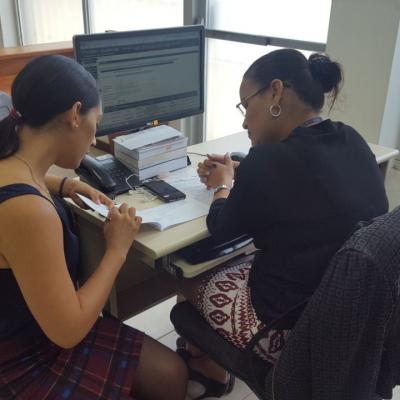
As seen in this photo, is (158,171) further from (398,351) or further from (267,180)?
(398,351)

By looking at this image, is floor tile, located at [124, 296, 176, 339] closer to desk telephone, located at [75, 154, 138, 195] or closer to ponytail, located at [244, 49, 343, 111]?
desk telephone, located at [75, 154, 138, 195]

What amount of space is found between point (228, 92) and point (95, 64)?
1785 millimetres

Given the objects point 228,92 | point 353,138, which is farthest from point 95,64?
point 228,92

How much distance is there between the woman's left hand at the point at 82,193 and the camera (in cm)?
144

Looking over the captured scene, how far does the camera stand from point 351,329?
100 centimetres

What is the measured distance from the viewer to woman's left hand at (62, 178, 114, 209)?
1444mm

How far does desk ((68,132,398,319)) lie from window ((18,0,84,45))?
293cm

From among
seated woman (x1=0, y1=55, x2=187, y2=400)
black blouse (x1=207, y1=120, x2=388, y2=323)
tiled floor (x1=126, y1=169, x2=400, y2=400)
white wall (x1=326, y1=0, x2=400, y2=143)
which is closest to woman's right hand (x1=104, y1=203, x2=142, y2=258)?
seated woman (x1=0, y1=55, x2=187, y2=400)

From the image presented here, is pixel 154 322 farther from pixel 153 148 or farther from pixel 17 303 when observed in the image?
pixel 17 303

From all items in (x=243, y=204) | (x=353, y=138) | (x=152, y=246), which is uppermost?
(x=353, y=138)

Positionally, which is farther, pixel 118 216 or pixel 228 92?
pixel 228 92

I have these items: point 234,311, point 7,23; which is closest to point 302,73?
point 234,311

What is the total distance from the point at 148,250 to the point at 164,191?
0.33m

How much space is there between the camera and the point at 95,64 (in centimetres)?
154
